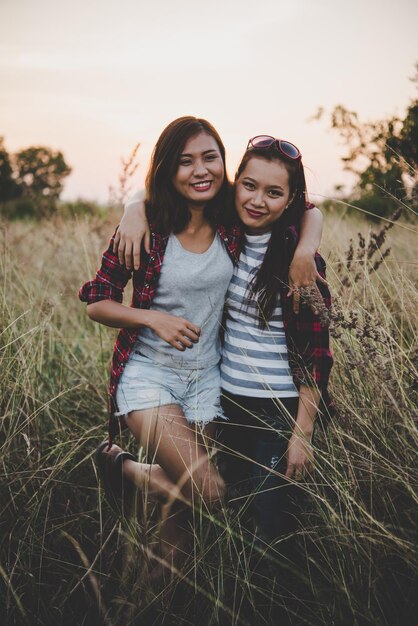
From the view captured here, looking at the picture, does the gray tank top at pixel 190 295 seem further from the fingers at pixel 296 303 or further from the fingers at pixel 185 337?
the fingers at pixel 296 303

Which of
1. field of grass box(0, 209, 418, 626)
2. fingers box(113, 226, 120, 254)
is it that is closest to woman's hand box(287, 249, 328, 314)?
field of grass box(0, 209, 418, 626)

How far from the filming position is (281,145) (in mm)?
1899

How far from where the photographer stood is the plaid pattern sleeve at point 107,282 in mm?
1867

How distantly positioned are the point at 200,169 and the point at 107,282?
0.64 metres

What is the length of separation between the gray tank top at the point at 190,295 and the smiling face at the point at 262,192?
0.65ft

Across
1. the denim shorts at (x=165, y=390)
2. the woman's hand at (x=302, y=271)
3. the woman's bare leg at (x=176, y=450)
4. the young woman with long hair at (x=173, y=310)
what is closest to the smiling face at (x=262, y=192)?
the young woman with long hair at (x=173, y=310)

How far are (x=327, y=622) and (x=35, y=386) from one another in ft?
5.79

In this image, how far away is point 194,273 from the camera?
1.86 meters

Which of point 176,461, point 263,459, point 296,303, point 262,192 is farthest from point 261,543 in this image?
point 262,192

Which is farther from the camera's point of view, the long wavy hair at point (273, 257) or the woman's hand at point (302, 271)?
the long wavy hair at point (273, 257)

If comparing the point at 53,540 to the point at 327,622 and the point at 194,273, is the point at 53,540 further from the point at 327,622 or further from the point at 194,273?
the point at 194,273

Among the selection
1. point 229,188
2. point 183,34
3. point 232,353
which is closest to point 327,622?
point 232,353

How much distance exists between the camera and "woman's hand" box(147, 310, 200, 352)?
5.60ft

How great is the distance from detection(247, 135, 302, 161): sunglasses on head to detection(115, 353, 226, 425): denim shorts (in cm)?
102
